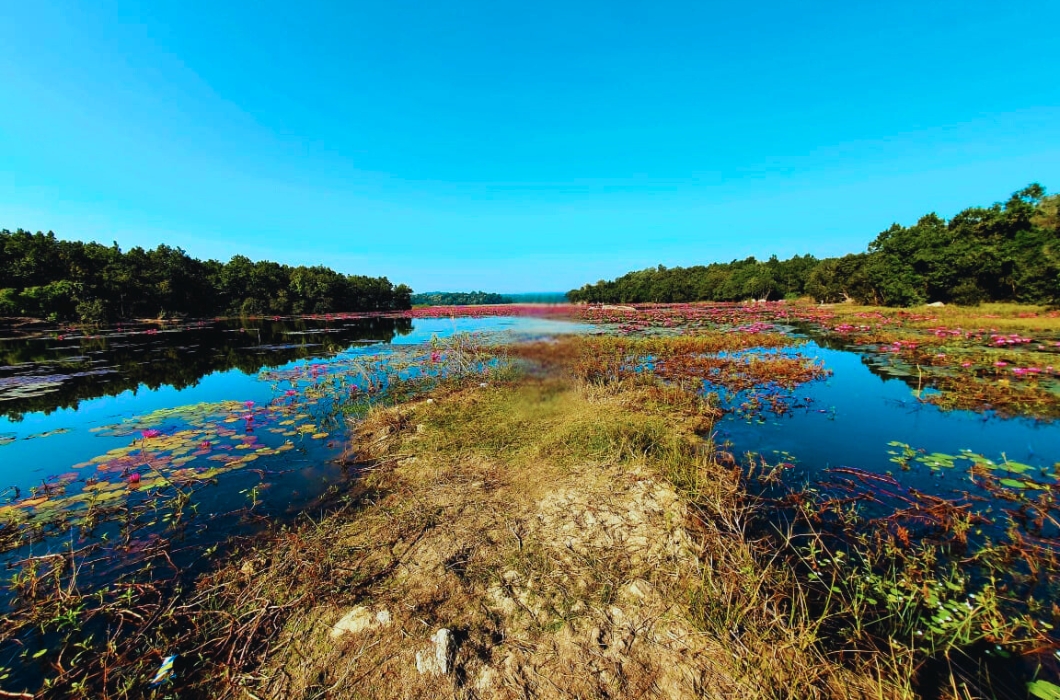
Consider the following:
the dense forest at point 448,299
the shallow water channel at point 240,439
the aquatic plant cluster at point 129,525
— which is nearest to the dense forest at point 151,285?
the dense forest at point 448,299

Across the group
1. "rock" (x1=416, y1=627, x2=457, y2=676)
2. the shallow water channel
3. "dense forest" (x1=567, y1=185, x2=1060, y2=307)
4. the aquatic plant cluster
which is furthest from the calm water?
"dense forest" (x1=567, y1=185, x2=1060, y2=307)

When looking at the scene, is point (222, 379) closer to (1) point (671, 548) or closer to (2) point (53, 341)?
(1) point (671, 548)

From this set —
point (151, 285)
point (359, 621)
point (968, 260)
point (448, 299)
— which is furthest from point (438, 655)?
point (448, 299)

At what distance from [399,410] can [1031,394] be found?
14034 mm

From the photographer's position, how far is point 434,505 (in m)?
4.45

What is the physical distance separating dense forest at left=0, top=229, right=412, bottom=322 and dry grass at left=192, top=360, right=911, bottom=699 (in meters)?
46.7

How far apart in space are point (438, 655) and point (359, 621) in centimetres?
75

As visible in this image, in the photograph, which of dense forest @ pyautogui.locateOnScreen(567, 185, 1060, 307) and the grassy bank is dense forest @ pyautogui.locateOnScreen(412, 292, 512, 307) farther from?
the grassy bank

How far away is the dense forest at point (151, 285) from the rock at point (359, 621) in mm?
47384

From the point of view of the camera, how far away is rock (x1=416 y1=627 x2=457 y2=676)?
236 cm

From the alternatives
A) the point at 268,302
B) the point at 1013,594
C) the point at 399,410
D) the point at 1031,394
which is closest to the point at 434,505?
the point at 399,410

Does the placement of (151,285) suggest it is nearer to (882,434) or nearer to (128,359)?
(128,359)

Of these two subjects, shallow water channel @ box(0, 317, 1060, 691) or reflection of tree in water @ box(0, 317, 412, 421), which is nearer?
shallow water channel @ box(0, 317, 1060, 691)

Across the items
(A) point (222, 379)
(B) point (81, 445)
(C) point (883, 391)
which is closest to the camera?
(B) point (81, 445)
